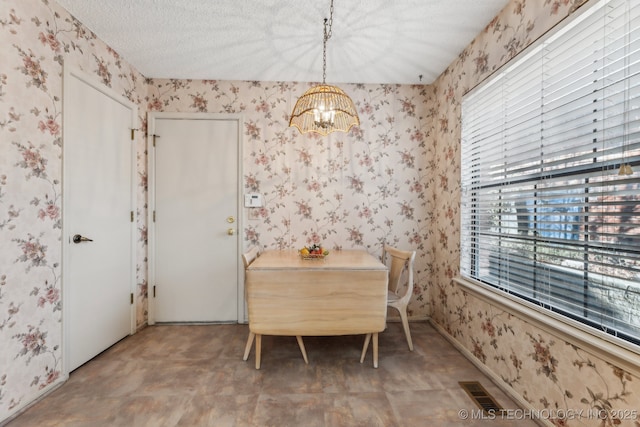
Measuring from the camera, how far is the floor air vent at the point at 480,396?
5.13ft

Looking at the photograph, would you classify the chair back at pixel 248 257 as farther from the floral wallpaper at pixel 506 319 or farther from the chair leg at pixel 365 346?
the floral wallpaper at pixel 506 319

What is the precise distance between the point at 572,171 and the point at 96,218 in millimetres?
2990

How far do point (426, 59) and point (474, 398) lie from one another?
250cm

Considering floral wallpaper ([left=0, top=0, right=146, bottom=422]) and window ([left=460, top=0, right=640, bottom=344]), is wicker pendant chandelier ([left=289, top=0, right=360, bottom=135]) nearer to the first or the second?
window ([left=460, top=0, right=640, bottom=344])

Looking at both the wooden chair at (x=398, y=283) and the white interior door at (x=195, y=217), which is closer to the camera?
the wooden chair at (x=398, y=283)

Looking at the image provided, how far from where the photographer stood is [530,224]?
1.58 metres

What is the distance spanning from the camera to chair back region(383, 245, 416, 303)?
2.23m

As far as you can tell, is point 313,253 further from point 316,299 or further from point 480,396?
point 480,396

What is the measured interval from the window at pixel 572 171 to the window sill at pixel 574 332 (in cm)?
5

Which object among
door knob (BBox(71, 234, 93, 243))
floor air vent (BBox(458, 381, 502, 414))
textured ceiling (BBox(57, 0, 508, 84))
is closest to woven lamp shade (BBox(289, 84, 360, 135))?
textured ceiling (BBox(57, 0, 508, 84))

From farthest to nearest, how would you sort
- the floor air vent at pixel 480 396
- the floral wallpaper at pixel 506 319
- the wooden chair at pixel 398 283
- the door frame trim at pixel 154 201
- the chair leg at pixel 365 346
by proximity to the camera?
the door frame trim at pixel 154 201
the wooden chair at pixel 398 283
the chair leg at pixel 365 346
the floor air vent at pixel 480 396
the floral wallpaper at pixel 506 319

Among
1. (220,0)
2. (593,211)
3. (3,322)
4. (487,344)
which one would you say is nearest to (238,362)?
(3,322)

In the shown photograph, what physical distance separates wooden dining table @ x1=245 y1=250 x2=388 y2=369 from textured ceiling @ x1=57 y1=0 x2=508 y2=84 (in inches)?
66.5

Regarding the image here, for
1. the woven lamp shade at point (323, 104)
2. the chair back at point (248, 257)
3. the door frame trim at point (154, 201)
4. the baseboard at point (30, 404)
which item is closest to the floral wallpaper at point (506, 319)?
the woven lamp shade at point (323, 104)
